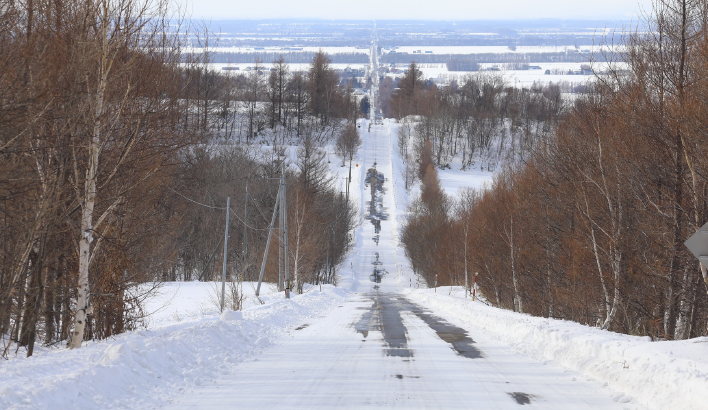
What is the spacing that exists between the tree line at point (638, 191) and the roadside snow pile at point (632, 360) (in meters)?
3.37

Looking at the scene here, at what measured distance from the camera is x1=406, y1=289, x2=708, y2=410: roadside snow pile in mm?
7980

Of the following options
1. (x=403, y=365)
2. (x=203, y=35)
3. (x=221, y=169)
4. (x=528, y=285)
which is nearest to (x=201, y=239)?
(x=221, y=169)

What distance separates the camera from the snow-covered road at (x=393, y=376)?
863 cm

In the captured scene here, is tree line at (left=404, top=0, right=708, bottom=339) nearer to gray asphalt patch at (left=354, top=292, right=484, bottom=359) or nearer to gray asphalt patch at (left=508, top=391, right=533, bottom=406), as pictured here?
gray asphalt patch at (left=354, top=292, right=484, bottom=359)

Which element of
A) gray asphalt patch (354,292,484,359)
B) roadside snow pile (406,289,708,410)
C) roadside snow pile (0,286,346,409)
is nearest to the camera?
roadside snow pile (0,286,346,409)

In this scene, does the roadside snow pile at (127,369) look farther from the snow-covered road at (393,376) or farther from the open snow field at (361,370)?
the snow-covered road at (393,376)

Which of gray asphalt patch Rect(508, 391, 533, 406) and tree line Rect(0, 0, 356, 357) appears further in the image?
tree line Rect(0, 0, 356, 357)

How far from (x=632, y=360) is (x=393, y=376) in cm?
383

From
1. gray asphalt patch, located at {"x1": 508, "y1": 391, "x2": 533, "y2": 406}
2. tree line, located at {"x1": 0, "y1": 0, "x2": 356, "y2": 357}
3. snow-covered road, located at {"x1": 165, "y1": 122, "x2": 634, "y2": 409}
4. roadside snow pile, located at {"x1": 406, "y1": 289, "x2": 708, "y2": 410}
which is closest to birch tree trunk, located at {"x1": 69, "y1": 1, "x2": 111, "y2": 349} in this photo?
tree line, located at {"x1": 0, "y1": 0, "x2": 356, "y2": 357}

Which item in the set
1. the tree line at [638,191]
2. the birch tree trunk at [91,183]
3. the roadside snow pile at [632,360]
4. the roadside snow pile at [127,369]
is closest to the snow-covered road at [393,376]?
the roadside snow pile at [632,360]

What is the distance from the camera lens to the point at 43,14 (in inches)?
466

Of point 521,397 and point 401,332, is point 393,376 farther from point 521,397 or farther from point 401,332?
point 401,332

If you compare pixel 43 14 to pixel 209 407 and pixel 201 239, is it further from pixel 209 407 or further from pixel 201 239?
pixel 201 239

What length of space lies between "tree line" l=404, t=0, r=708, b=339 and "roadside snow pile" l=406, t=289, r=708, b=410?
337 cm
